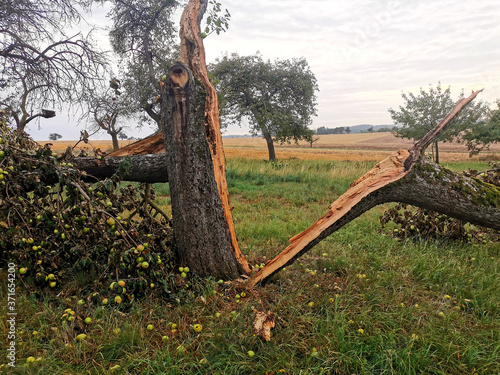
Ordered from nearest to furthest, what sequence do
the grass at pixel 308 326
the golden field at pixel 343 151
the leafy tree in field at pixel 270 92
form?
the grass at pixel 308 326 → the leafy tree in field at pixel 270 92 → the golden field at pixel 343 151

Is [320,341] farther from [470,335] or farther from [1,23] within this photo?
[1,23]

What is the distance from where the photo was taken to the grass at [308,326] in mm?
2098

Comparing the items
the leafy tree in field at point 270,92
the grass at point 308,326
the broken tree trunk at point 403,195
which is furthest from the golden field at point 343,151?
the broken tree trunk at point 403,195

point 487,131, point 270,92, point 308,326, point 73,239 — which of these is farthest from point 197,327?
point 487,131

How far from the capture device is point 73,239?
9.67 feet

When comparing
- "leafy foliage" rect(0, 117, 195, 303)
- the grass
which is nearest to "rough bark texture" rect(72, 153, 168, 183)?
"leafy foliage" rect(0, 117, 195, 303)

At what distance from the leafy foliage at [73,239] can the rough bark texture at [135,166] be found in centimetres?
32

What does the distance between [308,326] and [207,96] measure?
7.22 ft

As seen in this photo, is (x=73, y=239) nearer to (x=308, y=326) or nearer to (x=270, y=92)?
(x=308, y=326)

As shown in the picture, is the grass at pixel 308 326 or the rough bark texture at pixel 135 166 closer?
the grass at pixel 308 326

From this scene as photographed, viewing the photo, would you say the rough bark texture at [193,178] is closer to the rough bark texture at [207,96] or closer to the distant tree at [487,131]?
the rough bark texture at [207,96]

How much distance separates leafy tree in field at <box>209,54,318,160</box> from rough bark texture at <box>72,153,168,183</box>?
626 inches

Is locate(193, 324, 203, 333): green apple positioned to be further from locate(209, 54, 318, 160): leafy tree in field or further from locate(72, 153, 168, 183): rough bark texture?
locate(209, 54, 318, 160): leafy tree in field

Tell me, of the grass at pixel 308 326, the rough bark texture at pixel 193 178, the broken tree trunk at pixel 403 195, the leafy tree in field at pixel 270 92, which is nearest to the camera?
the grass at pixel 308 326
